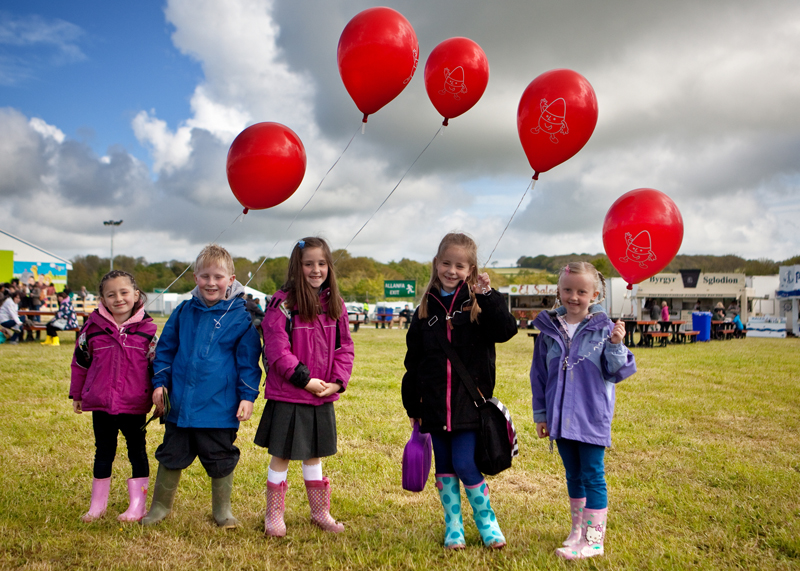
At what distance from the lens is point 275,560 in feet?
7.98

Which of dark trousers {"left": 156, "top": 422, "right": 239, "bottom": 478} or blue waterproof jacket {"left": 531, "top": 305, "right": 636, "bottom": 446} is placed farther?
dark trousers {"left": 156, "top": 422, "right": 239, "bottom": 478}

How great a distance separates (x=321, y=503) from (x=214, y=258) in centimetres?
144

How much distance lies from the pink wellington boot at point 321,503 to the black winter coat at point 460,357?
2.12ft

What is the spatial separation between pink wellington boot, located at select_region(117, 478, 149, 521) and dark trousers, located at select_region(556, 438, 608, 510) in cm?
228

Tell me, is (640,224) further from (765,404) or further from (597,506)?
(765,404)

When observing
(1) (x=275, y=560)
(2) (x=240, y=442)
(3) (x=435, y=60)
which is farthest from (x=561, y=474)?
(3) (x=435, y=60)

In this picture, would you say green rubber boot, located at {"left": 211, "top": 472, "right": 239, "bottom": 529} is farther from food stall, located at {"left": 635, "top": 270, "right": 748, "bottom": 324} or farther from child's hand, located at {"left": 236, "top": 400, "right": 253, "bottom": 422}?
food stall, located at {"left": 635, "top": 270, "right": 748, "bottom": 324}

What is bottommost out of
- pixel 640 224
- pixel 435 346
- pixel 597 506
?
pixel 597 506

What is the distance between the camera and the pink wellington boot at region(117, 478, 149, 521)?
2.90 metres

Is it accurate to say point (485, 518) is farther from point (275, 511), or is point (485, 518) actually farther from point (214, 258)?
point (214, 258)

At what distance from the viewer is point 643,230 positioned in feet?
10.6

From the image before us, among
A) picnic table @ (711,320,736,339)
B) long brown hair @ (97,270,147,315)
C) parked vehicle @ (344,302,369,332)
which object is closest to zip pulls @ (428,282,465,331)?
long brown hair @ (97,270,147,315)

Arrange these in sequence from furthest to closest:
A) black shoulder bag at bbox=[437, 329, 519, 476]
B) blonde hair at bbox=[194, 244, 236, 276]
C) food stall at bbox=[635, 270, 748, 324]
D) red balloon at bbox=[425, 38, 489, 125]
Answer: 1. food stall at bbox=[635, 270, 748, 324]
2. red balloon at bbox=[425, 38, 489, 125]
3. blonde hair at bbox=[194, 244, 236, 276]
4. black shoulder bag at bbox=[437, 329, 519, 476]

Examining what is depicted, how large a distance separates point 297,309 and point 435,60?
8.43ft
